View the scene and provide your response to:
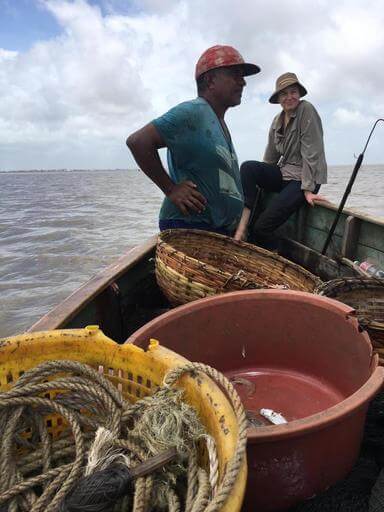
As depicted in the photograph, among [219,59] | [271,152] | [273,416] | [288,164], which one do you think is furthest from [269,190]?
[273,416]

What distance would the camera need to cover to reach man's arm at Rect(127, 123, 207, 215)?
266 centimetres

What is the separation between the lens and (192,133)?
9.04 ft

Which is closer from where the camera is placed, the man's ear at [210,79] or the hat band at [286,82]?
the man's ear at [210,79]

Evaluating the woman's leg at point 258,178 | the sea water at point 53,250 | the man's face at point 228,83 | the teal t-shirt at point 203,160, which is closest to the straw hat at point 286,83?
the woman's leg at point 258,178

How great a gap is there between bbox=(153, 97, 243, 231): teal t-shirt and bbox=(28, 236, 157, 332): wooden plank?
532mm

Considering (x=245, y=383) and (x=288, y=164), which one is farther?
(x=288, y=164)

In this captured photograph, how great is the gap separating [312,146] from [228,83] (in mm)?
1761

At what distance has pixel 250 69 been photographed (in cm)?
312

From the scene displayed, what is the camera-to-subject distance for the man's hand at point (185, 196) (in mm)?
2926

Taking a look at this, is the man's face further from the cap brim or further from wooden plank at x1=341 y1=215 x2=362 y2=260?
wooden plank at x1=341 y1=215 x2=362 y2=260

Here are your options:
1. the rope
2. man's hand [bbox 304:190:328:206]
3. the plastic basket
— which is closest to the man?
man's hand [bbox 304:190:328:206]

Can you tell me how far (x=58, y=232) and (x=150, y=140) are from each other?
435 inches

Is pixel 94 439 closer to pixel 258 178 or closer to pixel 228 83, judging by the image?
pixel 228 83

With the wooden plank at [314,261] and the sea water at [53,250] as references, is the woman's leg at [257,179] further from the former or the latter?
the sea water at [53,250]
